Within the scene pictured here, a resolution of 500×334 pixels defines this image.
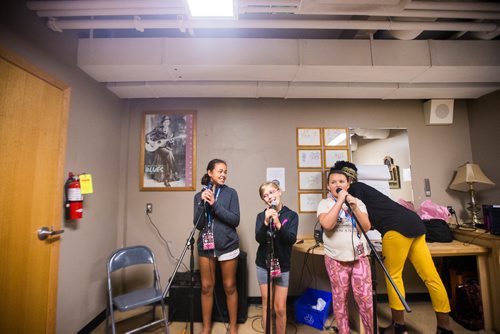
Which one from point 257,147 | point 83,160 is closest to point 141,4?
point 83,160

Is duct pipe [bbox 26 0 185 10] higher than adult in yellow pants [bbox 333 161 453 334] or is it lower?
higher

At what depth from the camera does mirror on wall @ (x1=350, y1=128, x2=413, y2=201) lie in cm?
277

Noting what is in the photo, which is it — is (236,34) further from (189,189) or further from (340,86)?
(189,189)

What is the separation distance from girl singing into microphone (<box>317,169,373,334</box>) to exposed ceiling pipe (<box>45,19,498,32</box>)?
4.15 ft

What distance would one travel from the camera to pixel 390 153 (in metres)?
2.82

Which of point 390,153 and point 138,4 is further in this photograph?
point 390,153

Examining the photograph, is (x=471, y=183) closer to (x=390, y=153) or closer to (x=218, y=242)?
(x=390, y=153)

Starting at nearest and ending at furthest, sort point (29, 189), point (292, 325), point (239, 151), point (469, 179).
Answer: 1. point (29, 189)
2. point (292, 325)
3. point (469, 179)
4. point (239, 151)

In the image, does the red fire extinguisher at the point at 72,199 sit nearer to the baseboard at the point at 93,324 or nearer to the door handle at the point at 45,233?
the door handle at the point at 45,233

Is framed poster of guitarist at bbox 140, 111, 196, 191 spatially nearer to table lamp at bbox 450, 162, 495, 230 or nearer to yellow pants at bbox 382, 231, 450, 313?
yellow pants at bbox 382, 231, 450, 313

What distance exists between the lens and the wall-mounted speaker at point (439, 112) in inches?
109

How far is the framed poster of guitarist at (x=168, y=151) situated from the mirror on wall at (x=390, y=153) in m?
2.12

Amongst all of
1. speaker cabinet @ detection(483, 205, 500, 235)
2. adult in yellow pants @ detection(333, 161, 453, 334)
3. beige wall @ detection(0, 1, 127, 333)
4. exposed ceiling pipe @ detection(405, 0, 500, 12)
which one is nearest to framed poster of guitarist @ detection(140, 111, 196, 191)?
beige wall @ detection(0, 1, 127, 333)

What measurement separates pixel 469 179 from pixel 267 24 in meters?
2.90
